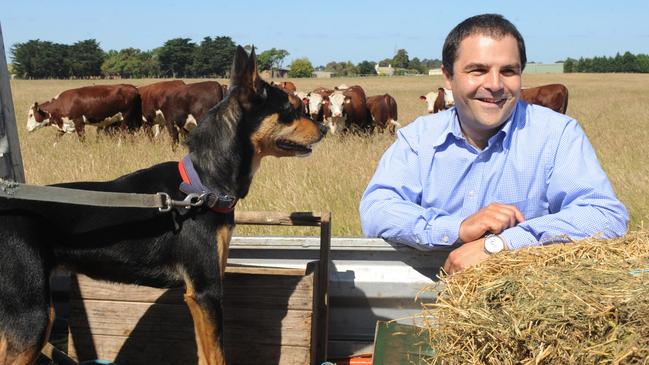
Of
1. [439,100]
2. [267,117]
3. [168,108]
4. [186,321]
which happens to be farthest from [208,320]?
[439,100]

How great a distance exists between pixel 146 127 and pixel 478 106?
17.3m

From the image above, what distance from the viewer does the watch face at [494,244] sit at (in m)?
2.79

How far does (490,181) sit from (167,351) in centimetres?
199

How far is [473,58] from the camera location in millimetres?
3184

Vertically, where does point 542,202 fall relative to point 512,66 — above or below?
below

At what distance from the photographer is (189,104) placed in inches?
699

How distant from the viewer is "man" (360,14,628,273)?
2.95 metres

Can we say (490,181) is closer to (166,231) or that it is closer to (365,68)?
(166,231)

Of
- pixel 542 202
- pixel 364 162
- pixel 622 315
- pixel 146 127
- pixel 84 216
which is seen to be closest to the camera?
pixel 622 315

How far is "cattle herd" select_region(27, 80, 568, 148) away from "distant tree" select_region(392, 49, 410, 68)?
4267 inches

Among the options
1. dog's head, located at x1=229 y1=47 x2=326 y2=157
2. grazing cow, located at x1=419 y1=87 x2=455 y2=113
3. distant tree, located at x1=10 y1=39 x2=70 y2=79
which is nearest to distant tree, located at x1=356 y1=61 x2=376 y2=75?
distant tree, located at x1=10 y1=39 x2=70 y2=79

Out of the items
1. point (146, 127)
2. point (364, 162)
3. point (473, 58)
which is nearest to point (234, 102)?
point (473, 58)

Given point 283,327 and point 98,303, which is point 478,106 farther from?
point 98,303

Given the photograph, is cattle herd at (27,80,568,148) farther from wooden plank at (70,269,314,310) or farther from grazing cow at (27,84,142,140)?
wooden plank at (70,269,314,310)
